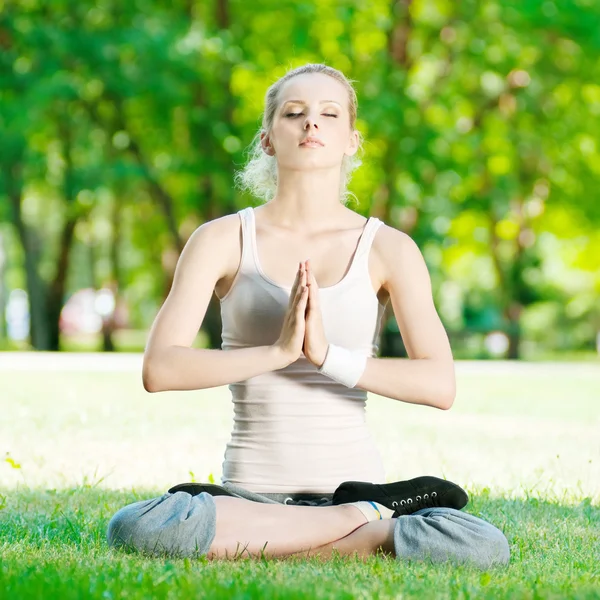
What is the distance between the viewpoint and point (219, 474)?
24.2 ft

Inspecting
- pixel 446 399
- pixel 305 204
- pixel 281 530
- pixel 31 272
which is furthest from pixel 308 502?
pixel 31 272

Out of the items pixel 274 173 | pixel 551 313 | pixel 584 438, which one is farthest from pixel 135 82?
pixel 551 313

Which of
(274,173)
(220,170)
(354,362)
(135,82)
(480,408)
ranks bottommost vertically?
(480,408)

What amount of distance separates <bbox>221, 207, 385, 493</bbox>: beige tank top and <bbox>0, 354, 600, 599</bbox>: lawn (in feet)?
1.29

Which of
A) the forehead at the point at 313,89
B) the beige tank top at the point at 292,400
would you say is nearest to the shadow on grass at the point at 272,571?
the beige tank top at the point at 292,400

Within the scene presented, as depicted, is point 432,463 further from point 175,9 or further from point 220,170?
point 175,9

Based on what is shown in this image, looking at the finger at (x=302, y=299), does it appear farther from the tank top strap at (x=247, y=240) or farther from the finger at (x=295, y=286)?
the tank top strap at (x=247, y=240)

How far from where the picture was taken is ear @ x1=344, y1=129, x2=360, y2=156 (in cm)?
482

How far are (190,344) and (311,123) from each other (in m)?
0.98

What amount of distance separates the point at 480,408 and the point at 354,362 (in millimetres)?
8288

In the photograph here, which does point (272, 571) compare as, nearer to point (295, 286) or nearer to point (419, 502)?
point (419, 502)

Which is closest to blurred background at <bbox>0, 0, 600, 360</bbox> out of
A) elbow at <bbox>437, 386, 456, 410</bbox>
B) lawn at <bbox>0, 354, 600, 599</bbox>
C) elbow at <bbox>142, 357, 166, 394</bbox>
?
lawn at <bbox>0, 354, 600, 599</bbox>

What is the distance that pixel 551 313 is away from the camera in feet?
152

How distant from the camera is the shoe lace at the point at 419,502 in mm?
4492
